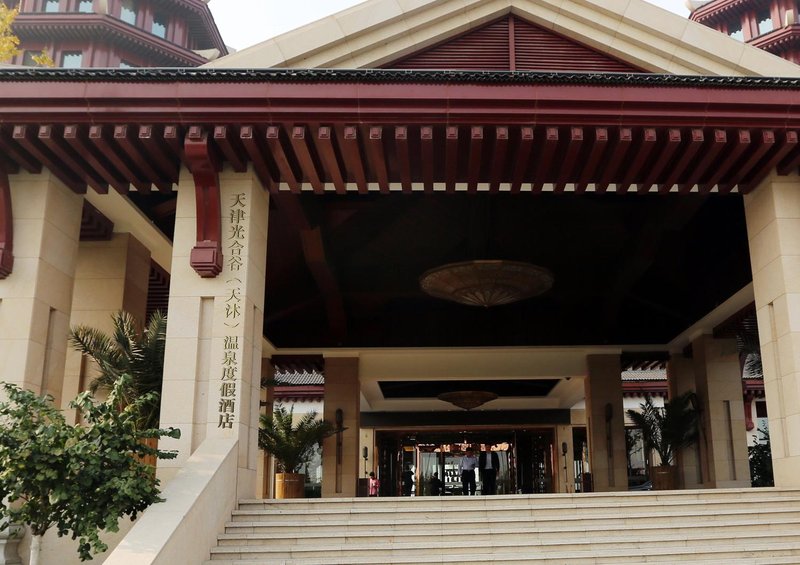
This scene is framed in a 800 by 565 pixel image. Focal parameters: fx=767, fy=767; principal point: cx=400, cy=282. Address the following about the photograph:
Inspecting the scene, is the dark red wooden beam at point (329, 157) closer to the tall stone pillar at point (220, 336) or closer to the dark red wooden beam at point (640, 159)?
the tall stone pillar at point (220, 336)

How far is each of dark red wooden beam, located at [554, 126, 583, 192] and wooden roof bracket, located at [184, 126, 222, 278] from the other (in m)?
3.84

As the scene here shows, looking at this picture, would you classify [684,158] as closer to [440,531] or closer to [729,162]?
[729,162]

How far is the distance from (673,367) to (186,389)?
459 inches

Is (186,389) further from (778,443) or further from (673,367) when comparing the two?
(673,367)

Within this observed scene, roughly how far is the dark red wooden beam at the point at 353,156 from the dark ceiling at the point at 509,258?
7.61 feet

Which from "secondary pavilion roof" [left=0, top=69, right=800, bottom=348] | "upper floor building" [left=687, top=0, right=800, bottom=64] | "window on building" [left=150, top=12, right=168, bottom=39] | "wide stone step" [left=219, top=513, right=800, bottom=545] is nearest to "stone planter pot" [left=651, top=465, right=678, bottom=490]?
"secondary pavilion roof" [left=0, top=69, right=800, bottom=348]

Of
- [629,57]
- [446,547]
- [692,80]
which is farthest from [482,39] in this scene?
[446,547]

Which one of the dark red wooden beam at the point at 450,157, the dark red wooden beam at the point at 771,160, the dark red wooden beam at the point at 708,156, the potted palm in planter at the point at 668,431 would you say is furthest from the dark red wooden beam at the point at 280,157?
the potted palm in planter at the point at 668,431

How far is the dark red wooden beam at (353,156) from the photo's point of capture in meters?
8.07

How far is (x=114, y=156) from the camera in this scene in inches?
328

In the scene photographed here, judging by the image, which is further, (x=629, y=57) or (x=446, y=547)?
(x=629, y=57)

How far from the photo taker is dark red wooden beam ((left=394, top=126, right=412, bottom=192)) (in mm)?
8039

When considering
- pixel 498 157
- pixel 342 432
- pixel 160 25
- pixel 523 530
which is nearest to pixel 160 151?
pixel 498 157

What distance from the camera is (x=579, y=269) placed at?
48.2 ft
